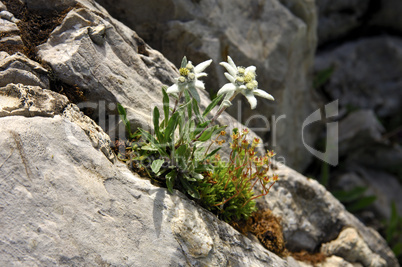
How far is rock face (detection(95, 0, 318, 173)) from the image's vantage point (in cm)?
552

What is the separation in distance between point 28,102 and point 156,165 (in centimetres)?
129

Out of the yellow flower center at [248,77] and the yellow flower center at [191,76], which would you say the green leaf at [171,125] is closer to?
the yellow flower center at [191,76]

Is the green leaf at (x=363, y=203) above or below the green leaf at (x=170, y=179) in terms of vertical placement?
below

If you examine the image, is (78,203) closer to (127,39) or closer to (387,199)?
(127,39)

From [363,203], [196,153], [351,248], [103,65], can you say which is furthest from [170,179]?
[363,203]

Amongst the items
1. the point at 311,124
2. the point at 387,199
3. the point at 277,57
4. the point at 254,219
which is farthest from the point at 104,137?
the point at 387,199

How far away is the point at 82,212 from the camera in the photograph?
3.03m

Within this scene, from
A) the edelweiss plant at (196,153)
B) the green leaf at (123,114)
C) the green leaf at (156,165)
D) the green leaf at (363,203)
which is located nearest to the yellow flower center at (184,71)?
the edelweiss plant at (196,153)

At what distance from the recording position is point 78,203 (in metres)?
3.04

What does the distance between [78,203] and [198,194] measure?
1.19 metres

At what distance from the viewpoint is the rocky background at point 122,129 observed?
9.64 ft

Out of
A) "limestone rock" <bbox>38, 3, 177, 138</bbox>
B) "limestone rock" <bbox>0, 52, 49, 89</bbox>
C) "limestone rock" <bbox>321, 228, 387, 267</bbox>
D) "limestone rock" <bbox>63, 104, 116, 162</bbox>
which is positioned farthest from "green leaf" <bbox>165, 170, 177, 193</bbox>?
"limestone rock" <bbox>321, 228, 387, 267</bbox>

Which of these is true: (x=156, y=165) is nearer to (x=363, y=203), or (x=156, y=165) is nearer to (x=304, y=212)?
(x=304, y=212)

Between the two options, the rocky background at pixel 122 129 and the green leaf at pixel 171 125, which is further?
the green leaf at pixel 171 125
